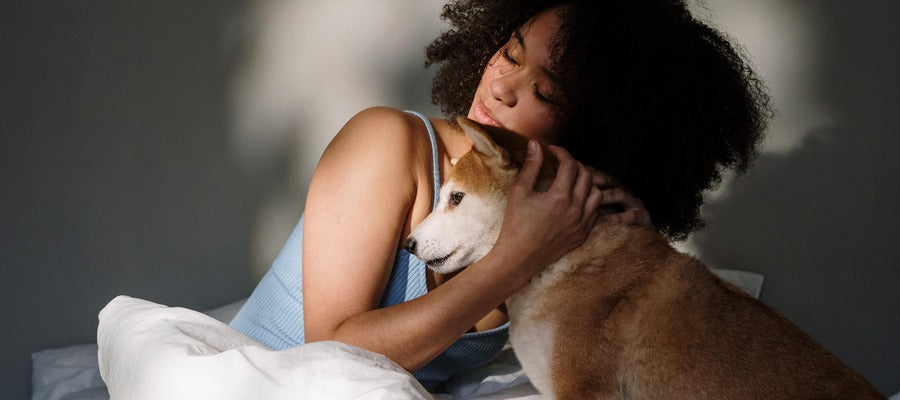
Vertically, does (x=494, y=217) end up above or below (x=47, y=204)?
above

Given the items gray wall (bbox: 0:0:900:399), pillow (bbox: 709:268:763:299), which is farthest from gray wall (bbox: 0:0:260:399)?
pillow (bbox: 709:268:763:299)

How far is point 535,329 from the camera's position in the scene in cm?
131

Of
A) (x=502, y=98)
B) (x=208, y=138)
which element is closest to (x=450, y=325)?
(x=502, y=98)

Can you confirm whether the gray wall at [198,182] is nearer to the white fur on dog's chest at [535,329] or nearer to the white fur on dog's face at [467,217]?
the white fur on dog's face at [467,217]

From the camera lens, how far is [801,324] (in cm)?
264

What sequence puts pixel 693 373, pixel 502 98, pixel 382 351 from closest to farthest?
pixel 693 373 < pixel 382 351 < pixel 502 98

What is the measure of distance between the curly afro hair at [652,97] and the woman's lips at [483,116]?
15cm

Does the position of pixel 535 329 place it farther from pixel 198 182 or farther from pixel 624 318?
pixel 198 182

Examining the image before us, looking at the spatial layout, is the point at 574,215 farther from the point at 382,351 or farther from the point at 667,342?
the point at 382,351

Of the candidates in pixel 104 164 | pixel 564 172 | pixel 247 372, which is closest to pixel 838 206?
pixel 564 172

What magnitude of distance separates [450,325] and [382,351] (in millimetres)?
123

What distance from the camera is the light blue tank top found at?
60.1 inches

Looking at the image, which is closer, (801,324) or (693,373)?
(693,373)

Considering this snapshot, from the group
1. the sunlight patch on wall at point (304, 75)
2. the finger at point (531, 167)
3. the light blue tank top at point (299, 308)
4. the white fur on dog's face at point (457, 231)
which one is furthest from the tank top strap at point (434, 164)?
the sunlight patch on wall at point (304, 75)
